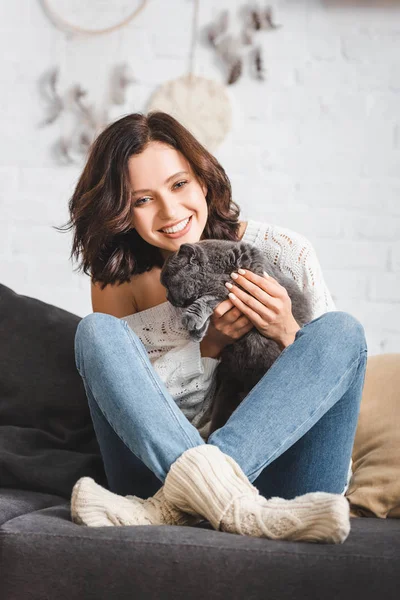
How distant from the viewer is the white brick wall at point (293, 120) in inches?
98.2

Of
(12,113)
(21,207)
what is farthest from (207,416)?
(12,113)

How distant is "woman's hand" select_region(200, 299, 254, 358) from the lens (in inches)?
59.9

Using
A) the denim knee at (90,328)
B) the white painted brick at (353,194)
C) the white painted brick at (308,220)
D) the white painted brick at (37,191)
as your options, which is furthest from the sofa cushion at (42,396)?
the white painted brick at (353,194)

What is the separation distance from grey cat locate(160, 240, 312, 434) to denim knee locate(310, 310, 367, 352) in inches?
Result: 9.0

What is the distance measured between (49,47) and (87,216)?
3.35 ft

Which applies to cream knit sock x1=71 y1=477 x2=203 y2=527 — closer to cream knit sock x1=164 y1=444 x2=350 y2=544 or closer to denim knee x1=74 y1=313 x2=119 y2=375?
cream knit sock x1=164 y1=444 x2=350 y2=544

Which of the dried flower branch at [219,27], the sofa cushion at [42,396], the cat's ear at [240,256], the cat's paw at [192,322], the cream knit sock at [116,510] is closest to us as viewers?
the cream knit sock at [116,510]

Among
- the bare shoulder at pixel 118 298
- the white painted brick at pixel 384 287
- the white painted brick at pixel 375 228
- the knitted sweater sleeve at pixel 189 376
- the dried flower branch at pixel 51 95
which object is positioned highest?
the dried flower branch at pixel 51 95

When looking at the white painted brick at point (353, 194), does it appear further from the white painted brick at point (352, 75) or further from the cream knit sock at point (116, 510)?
the cream knit sock at point (116, 510)

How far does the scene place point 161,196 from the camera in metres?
1.66

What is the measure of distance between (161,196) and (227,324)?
1.10ft

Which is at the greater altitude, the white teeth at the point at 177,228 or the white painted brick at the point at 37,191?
the white teeth at the point at 177,228

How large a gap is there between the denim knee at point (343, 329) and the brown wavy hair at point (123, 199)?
528 millimetres

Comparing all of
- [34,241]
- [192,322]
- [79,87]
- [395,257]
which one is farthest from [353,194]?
[192,322]
